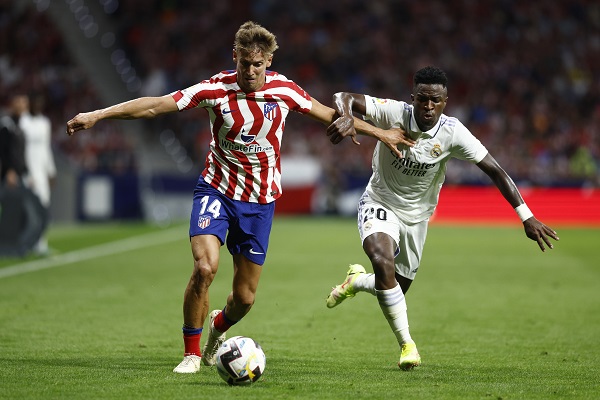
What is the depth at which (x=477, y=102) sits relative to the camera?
1177 inches

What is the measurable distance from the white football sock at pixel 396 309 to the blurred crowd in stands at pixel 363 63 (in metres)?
20.4

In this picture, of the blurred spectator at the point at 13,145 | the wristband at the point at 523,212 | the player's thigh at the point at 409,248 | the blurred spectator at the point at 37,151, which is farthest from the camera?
the blurred spectator at the point at 37,151

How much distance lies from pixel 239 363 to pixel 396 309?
1565mm

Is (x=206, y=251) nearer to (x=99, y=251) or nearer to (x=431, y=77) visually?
(x=431, y=77)

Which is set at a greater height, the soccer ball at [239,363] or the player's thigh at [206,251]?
the player's thigh at [206,251]

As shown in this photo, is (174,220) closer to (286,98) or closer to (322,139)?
(322,139)

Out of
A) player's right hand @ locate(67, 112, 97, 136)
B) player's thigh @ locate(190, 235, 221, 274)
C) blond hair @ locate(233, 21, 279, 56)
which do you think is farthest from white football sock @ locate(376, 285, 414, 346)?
player's right hand @ locate(67, 112, 97, 136)

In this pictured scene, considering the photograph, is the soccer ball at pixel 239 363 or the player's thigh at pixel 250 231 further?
the player's thigh at pixel 250 231

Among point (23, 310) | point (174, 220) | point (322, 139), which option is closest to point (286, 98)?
point (23, 310)

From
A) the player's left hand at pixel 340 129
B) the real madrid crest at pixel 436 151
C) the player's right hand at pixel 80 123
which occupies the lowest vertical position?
the real madrid crest at pixel 436 151

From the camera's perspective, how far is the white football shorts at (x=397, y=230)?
776 cm

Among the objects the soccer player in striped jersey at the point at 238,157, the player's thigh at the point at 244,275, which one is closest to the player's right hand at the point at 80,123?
the soccer player in striped jersey at the point at 238,157

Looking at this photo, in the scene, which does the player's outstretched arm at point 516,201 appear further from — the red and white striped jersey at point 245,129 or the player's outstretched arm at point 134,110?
the player's outstretched arm at point 134,110

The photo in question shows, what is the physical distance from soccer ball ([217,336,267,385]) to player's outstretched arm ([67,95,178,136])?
1707 millimetres
